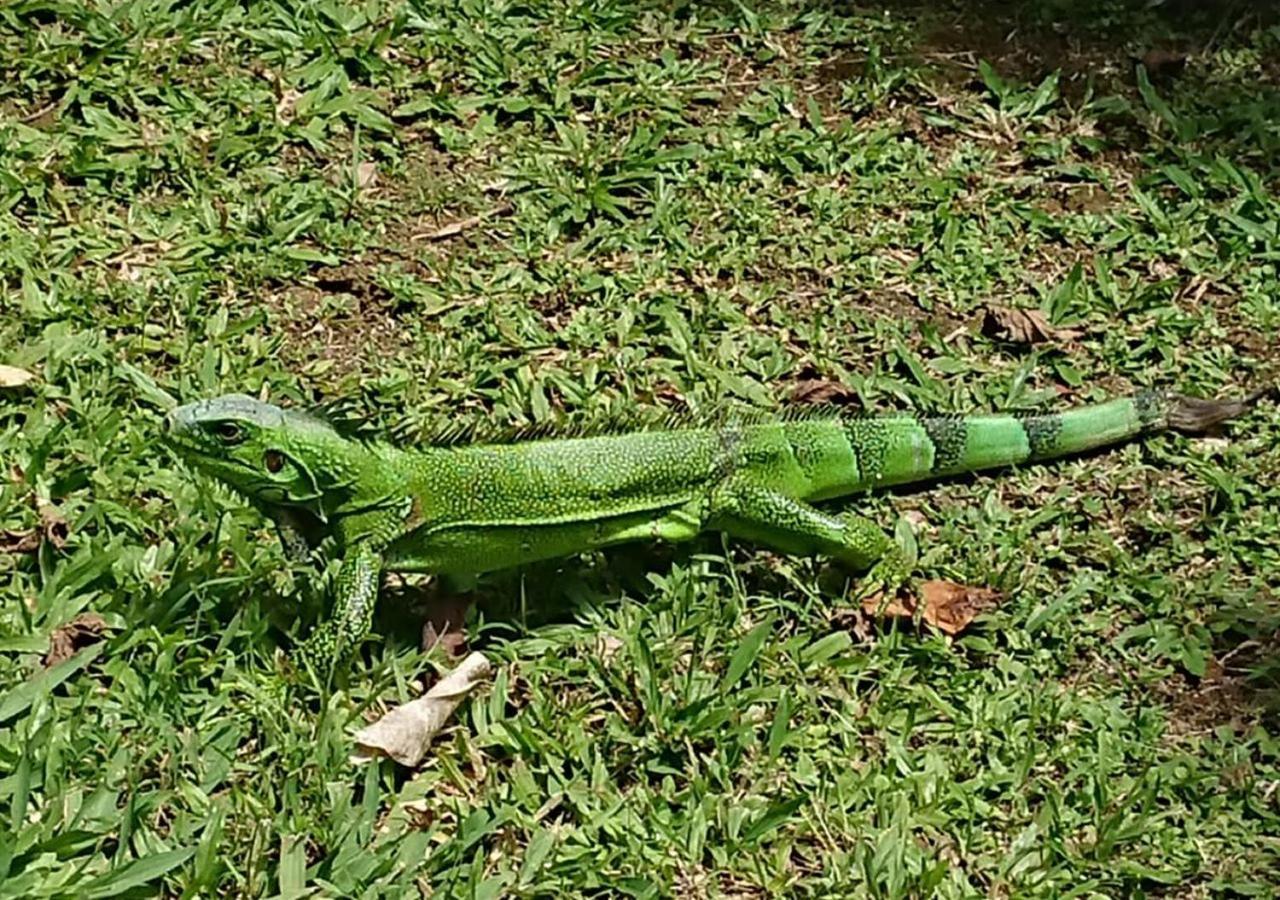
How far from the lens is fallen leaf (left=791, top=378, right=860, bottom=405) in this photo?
5.65 meters

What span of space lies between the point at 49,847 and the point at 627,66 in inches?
158

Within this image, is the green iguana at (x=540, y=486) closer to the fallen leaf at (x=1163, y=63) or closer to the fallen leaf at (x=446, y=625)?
the fallen leaf at (x=446, y=625)

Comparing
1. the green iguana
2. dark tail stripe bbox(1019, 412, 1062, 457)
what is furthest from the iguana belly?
dark tail stripe bbox(1019, 412, 1062, 457)

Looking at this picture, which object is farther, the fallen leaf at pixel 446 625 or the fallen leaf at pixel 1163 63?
the fallen leaf at pixel 1163 63

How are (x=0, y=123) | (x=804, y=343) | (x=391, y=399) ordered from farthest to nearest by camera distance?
1. (x=0, y=123)
2. (x=804, y=343)
3. (x=391, y=399)

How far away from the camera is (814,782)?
4406 mm

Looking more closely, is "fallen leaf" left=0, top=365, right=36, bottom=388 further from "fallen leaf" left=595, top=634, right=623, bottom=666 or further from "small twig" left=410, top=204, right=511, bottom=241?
"fallen leaf" left=595, top=634, right=623, bottom=666

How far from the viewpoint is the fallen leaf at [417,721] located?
431cm

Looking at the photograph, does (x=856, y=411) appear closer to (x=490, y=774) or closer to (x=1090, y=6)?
(x=490, y=774)

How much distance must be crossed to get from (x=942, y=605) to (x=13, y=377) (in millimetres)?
2693

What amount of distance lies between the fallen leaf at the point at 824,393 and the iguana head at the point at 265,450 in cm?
169

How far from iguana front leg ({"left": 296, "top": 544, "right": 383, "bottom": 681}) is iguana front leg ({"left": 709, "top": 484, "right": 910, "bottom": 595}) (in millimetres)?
929

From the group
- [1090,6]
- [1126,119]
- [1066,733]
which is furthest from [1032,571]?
[1090,6]

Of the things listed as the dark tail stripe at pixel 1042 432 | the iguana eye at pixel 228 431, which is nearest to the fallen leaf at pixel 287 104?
the iguana eye at pixel 228 431
